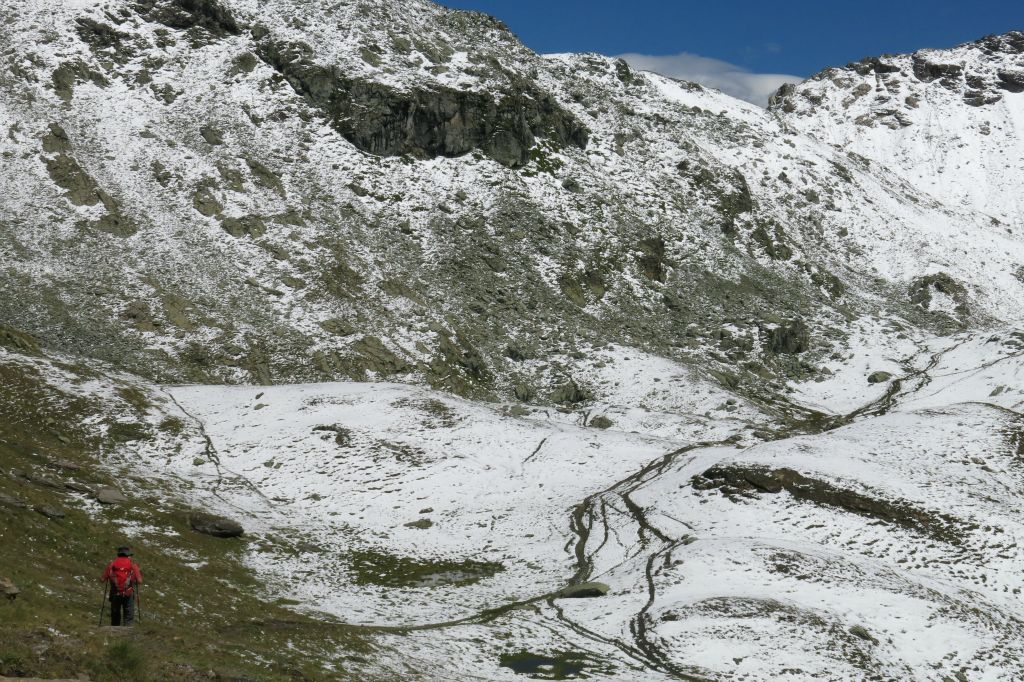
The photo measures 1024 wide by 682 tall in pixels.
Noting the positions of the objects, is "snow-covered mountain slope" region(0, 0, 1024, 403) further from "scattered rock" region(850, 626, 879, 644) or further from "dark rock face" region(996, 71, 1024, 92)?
"dark rock face" region(996, 71, 1024, 92)

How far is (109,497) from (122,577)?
48.0 ft

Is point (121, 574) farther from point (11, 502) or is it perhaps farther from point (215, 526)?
point (215, 526)

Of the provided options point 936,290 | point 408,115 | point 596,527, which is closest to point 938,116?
point 936,290

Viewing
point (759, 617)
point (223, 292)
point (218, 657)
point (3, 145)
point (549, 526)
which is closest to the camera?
point (218, 657)

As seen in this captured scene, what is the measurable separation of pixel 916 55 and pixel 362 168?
408ft

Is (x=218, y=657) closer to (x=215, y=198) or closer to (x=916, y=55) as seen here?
(x=215, y=198)

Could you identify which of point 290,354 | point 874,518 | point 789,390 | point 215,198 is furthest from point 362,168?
point 874,518

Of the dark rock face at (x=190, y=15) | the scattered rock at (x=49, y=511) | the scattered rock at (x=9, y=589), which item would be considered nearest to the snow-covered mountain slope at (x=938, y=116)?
the dark rock face at (x=190, y=15)

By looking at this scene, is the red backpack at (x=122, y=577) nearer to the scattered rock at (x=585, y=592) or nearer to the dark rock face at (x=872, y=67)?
the scattered rock at (x=585, y=592)

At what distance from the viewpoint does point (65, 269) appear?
63.2 metres

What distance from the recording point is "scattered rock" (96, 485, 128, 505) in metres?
33.2

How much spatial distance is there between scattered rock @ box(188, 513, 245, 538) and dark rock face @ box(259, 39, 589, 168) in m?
59.3

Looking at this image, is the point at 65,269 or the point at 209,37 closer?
the point at 65,269

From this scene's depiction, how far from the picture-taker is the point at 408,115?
3553 inches
